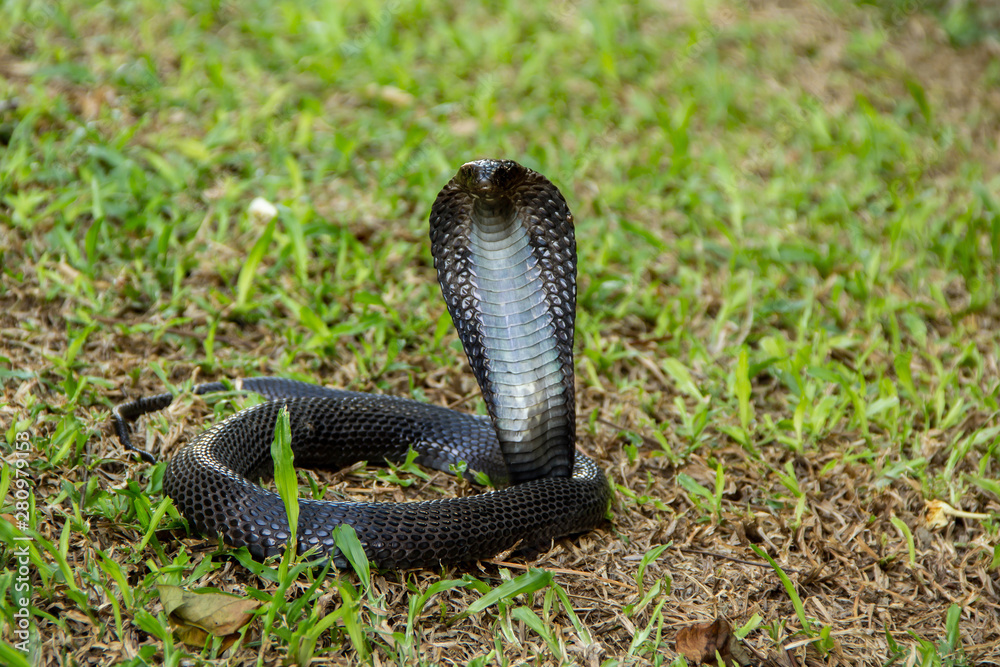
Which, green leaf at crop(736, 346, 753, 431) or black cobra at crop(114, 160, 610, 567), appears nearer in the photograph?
black cobra at crop(114, 160, 610, 567)

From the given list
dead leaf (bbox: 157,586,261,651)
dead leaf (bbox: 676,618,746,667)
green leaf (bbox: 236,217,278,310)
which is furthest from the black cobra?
green leaf (bbox: 236,217,278,310)

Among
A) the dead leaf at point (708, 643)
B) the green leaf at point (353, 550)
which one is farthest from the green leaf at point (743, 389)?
the green leaf at point (353, 550)

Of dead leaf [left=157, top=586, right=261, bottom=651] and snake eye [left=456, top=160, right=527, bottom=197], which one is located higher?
snake eye [left=456, top=160, right=527, bottom=197]

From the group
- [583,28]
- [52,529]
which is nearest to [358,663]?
[52,529]

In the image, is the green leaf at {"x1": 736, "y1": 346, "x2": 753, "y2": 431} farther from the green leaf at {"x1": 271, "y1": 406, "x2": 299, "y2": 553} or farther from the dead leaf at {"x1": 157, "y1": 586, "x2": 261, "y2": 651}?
the dead leaf at {"x1": 157, "y1": 586, "x2": 261, "y2": 651}

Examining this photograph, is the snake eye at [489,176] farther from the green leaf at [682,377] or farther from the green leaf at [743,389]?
the green leaf at [682,377]

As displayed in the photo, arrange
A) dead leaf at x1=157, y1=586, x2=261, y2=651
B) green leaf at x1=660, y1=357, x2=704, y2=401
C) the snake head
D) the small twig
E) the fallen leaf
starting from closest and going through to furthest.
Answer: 1. dead leaf at x1=157, y1=586, x2=261, y2=651
2. the snake head
3. the small twig
4. the fallen leaf
5. green leaf at x1=660, y1=357, x2=704, y2=401

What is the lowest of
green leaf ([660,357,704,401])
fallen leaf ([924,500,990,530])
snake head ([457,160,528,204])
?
fallen leaf ([924,500,990,530])

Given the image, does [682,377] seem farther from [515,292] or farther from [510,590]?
[510,590]
